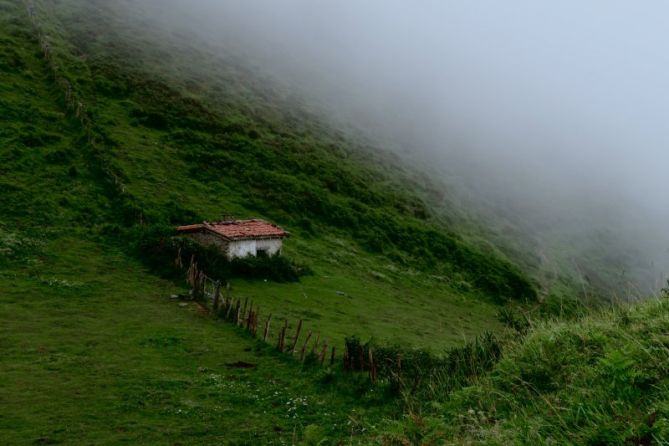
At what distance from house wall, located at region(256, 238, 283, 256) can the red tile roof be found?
16.8 inches

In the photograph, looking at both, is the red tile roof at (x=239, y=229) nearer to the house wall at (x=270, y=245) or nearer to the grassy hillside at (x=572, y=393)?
the house wall at (x=270, y=245)

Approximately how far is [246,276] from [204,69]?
76.8 metres

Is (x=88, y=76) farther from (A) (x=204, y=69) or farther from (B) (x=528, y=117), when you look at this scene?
(B) (x=528, y=117)

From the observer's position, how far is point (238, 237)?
40188 millimetres

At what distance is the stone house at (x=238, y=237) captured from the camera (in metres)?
40.0

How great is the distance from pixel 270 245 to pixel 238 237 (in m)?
3.67

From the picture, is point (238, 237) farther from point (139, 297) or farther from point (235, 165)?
point (235, 165)

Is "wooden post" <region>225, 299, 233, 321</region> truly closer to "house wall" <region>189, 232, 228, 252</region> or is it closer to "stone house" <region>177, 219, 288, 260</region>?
"stone house" <region>177, 219, 288, 260</region>

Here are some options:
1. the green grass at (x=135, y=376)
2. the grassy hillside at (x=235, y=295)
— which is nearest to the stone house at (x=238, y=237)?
the grassy hillside at (x=235, y=295)

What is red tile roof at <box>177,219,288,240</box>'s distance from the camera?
4044 centimetres

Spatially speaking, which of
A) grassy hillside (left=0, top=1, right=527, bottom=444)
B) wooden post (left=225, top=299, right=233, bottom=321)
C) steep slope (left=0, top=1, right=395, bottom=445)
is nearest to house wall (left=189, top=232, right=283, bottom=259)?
grassy hillside (left=0, top=1, right=527, bottom=444)

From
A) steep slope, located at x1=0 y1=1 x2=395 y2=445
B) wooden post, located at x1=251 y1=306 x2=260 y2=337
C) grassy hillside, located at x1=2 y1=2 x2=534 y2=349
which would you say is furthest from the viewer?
grassy hillside, located at x1=2 y1=2 x2=534 y2=349

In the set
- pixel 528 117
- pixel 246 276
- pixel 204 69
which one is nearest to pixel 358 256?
pixel 246 276

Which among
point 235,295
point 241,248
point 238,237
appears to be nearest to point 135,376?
point 235,295
